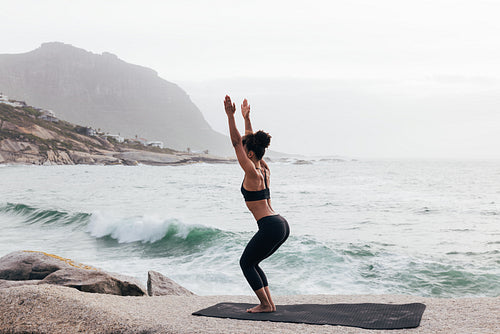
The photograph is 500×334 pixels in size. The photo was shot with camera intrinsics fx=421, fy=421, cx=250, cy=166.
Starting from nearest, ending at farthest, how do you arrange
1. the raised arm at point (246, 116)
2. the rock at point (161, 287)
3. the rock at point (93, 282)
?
the raised arm at point (246, 116)
the rock at point (93, 282)
the rock at point (161, 287)

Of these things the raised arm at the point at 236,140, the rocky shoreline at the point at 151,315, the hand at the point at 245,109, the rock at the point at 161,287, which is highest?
the hand at the point at 245,109

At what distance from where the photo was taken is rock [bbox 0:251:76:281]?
760 centimetres

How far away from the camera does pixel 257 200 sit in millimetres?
4746

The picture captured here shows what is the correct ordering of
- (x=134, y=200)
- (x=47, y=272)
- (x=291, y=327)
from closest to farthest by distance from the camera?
(x=291, y=327) → (x=47, y=272) → (x=134, y=200)

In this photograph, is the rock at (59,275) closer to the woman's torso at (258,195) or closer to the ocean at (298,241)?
the ocean at (298,241)

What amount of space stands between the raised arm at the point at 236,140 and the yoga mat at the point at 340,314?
175 cm

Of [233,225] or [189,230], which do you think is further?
[233,225]

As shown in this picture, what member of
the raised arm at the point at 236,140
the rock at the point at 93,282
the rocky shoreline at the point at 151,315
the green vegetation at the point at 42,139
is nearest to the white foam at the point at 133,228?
the rock at the point at 93,282

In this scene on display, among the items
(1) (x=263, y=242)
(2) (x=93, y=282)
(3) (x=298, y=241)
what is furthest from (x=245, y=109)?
(3) (x=298, y=241)

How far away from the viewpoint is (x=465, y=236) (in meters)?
14.2

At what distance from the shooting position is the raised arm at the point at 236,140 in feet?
14.9

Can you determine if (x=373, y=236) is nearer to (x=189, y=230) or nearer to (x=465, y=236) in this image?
(x=465, y=236)

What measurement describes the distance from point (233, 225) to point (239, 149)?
493 inches

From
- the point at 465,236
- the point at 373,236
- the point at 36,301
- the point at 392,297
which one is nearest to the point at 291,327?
the point at 392,297
